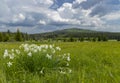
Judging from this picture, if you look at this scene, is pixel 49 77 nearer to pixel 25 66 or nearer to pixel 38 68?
pixel 38 68

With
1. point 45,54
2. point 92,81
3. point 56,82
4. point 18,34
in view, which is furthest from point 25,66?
point 18,34

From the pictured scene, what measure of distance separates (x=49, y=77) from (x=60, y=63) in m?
1.76

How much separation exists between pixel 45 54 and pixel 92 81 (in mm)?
2420

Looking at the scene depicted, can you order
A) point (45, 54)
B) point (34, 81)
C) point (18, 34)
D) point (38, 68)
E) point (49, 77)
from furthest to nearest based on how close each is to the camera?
1. point (18, 34)
2. point (45, 54)
3. point (38, 68)
4. point (49, 77)
5. point (34, 81)

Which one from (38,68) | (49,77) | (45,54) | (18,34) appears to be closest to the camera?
(49,77)

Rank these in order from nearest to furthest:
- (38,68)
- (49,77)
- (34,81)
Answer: (34,81)
(49,77)
(38,68)

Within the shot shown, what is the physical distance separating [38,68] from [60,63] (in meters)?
0.86

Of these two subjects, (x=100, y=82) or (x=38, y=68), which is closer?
(x=100, y=82)

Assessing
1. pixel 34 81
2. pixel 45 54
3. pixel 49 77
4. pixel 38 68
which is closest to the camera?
pixel 34 81

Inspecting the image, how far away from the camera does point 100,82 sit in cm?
506

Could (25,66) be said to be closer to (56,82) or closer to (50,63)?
(50,63)

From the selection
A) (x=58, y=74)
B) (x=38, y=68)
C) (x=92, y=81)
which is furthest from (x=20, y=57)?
(x=92, y=81)

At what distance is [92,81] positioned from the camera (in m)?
5.20

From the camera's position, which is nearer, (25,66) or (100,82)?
(100,82)
